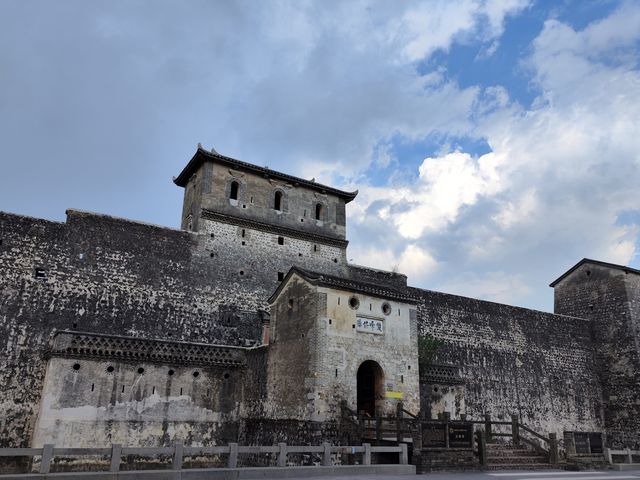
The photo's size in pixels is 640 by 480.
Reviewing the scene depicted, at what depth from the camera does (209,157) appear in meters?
22.4

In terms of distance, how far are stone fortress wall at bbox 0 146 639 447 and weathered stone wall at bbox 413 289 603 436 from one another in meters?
0.07

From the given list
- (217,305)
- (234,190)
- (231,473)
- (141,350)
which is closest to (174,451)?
(231,473)

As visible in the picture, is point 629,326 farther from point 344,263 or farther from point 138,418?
point 138,418

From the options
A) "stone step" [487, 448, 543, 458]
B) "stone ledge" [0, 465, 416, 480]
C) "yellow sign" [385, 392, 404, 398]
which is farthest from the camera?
"yellow sign" [385, 392, 404, 398]

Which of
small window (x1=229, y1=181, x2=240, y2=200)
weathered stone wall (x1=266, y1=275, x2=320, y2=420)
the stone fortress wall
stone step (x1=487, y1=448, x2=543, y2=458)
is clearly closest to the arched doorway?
weathered stone wall (x1=266, y1=275, x2=320, y2=420)

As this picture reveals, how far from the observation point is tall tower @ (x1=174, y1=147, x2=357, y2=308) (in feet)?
71.5

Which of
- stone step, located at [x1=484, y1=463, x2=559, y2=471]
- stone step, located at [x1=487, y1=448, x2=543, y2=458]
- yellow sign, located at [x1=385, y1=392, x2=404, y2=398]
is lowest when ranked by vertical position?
stone step, located at [x1=484, y1=463, x2=559, y2=471]

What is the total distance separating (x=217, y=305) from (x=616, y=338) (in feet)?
73.9

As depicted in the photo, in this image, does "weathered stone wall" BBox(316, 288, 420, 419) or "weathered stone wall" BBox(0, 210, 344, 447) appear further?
"weathered stone wall" BBox(0, 210, 344, 447)

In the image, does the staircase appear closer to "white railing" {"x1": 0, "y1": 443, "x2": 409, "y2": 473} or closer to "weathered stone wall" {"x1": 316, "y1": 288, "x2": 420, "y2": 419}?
"weathered stone wall" {"x1": 316, "y1": 288, "x2": 420, "y2": 419}

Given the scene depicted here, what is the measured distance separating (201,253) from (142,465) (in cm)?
786

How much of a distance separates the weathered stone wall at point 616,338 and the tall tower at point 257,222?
1626cm

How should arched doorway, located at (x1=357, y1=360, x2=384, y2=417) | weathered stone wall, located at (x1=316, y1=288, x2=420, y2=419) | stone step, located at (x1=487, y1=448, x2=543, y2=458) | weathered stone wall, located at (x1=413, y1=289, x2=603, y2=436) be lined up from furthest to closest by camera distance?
weathered stone wall, located at (x1=413, y1=289, x2=603, y2=436), arched doorway, located at (x1=357, y1=360, x2=384, y2=417), weathered stone wall, located at (x1=316, y1=288, x2=420, y2=419), stone step, located at (x1=487, y1=448, x2=543, y2=458)

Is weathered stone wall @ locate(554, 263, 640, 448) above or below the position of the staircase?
above
